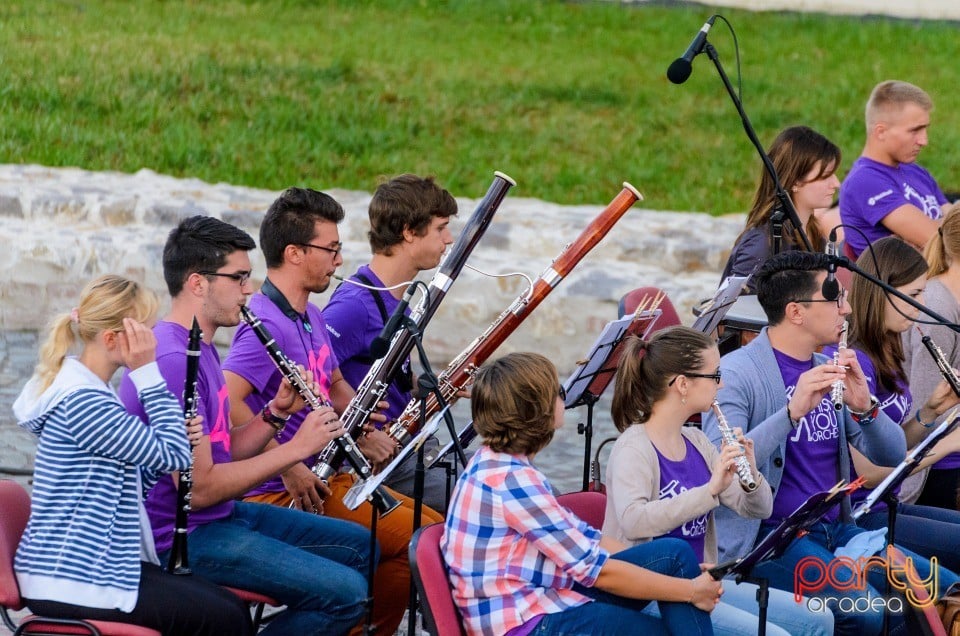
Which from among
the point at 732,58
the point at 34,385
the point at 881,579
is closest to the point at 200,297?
the point at 34,385

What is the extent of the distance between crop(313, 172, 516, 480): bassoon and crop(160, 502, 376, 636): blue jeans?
Answer: 0.46m

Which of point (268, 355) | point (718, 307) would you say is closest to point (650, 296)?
point (718, 307)

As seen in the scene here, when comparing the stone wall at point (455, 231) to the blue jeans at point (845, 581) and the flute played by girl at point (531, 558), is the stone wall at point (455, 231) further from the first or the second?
the flute played by girl at point (531, 558)

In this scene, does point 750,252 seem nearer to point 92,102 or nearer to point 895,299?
Answer: point 895,299

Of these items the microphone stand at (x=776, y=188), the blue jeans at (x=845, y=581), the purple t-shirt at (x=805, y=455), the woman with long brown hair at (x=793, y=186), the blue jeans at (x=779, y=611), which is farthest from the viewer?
the woman with long brown hair at (x=793, y=186)

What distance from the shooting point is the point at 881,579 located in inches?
174

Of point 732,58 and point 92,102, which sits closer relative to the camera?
point 92,102

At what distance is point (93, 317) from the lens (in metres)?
3.87

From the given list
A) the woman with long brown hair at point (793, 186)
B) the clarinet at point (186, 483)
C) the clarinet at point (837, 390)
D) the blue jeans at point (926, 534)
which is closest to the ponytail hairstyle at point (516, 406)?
the clarinet at point (186, 483)

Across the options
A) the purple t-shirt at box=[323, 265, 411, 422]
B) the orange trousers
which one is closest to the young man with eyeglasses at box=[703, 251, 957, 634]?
the orange trousers

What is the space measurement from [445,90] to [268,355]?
1077 cm

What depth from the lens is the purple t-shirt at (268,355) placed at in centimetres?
462

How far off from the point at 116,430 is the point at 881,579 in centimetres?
233

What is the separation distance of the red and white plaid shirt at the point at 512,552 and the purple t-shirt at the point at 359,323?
1.33 metres
